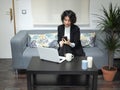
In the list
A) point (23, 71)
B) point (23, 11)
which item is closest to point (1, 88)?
point (23, 71)

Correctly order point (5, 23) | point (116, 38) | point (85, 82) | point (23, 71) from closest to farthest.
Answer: point (85, 82), point (116, 38), point (23, 71), point (5, 23)

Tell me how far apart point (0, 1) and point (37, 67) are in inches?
95.9

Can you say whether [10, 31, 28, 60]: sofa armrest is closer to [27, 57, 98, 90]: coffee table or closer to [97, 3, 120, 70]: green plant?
[27, 57, 98, 90]: coffee table

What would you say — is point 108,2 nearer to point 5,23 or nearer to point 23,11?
point 23,11

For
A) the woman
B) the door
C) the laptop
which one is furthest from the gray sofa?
the laptop

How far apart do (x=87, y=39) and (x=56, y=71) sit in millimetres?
1858

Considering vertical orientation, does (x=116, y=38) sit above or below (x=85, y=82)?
above

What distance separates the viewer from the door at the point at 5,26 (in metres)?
4.59

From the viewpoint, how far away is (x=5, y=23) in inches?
183

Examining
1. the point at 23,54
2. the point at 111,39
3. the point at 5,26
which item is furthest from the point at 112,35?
the point at 5,26

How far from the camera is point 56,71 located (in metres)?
2.58

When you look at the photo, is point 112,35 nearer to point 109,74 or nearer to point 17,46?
point 109,74

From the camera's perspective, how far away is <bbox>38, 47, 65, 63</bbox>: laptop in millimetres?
2765

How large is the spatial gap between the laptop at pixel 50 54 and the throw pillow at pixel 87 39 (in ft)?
4.66
